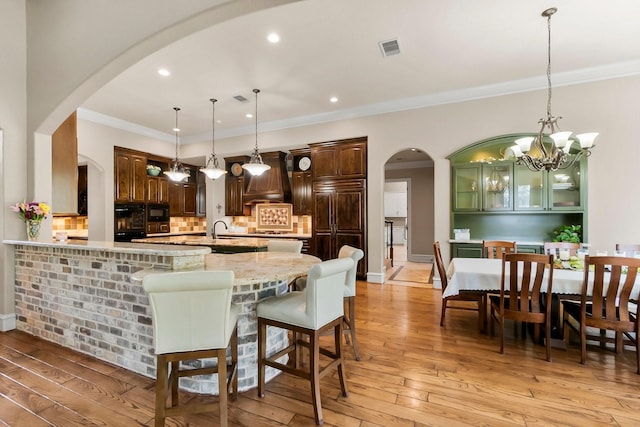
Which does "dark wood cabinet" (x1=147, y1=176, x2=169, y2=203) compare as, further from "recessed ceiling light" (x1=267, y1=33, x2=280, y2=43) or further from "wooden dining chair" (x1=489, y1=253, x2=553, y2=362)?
"wooden dining chair" (x1=489, y1=253, x2=553, y2=362)

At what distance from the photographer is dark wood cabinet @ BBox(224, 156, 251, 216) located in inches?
282

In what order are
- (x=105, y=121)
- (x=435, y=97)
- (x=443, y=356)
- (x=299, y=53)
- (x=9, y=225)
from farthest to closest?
(x=105, y=121) < (x=435, y=97) < (x=299, y=53) < (x=9, y=225) < (x=443, y=356)

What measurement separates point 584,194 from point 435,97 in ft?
8.44

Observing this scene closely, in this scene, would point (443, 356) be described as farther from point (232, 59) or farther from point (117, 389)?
point (232, 59)

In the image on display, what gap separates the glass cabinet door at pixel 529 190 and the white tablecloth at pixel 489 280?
1699 millimetres

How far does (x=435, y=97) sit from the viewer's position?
4867 mm

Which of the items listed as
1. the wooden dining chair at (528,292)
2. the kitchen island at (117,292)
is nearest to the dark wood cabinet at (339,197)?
the wooden dining chair at (528,292)

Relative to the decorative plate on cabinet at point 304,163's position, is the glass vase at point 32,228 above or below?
below

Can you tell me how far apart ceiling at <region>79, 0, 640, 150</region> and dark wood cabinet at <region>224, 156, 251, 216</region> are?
1.76 metres

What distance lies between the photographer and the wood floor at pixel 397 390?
5.93ft

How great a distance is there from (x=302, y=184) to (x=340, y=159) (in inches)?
46.7

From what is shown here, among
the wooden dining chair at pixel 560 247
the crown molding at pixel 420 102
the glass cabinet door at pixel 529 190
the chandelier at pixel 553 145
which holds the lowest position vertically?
the wooden dining chair at pixel 560 247

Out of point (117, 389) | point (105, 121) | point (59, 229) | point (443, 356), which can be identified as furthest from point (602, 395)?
point (59, 229)

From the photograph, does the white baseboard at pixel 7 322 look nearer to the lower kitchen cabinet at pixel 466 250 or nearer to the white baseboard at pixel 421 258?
the lower kitchen cabinet at pixel 466 250
